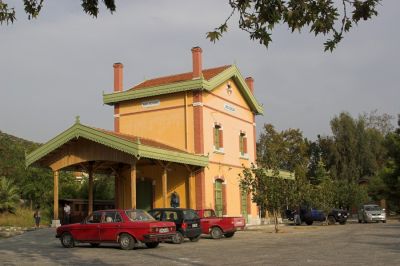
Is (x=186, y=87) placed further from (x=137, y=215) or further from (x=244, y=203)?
(x=137, y=215)

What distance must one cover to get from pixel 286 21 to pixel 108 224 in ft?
43.6

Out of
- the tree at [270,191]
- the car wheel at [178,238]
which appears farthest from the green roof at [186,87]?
the car wheel at [178,238]

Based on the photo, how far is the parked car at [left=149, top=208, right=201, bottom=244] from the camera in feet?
66.3

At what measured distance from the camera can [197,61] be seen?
100 feet

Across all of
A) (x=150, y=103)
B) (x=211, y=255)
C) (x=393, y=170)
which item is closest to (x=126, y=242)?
(x=211, y=255)

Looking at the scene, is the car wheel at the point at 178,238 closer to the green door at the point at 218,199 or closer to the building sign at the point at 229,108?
the green door at the point at 218,199

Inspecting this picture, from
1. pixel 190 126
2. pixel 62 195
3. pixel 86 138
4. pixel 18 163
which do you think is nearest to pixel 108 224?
pixel 86 138

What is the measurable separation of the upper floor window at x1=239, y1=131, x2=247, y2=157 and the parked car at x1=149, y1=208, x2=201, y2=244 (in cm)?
1498

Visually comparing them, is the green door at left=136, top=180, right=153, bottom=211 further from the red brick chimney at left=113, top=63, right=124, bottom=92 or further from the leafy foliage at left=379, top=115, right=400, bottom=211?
the leafy foliage at left=379, top=115, right=400, bottom=211

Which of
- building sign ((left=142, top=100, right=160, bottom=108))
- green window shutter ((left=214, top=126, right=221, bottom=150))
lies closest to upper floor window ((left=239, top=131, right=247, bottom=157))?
green window shutter ((left=214, top=126, right=221, bottom=150))

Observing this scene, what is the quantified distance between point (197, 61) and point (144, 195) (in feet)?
28.0

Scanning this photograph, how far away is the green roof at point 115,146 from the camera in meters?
23.7

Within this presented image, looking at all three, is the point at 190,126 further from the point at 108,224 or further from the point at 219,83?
the point at 108,224

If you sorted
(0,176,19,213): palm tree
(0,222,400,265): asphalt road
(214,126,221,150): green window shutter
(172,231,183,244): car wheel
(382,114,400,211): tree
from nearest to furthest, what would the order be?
1. (0,222,400,265): asphalt road
2. (172,231,183,244): car wheel
3. (214,126,221,150): green window shutter
4. (0,176,19,213): palm tree
5. (382,114,400,211): tree
